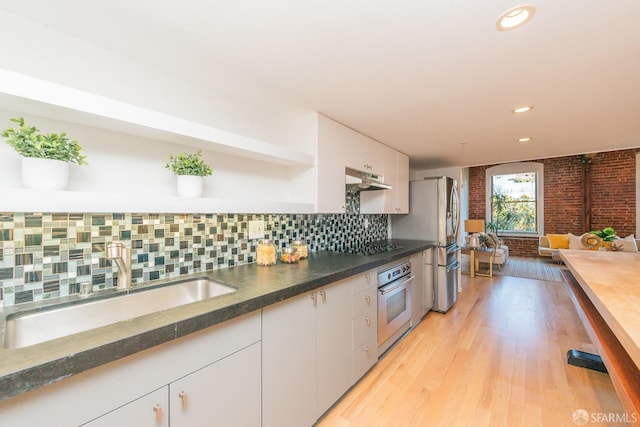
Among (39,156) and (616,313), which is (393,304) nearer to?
(616,313)

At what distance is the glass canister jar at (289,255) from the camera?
1.96m

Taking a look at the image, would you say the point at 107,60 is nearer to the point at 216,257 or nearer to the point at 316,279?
the point at 216,257

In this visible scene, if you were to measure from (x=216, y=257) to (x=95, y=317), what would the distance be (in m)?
0.66

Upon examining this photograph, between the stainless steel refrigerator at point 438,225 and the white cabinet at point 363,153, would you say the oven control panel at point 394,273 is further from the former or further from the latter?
the white cabinet at point 363,153

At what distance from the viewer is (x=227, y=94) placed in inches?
70.9

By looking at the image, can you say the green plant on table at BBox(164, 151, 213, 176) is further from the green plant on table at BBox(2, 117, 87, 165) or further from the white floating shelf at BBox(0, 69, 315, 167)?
the green plant on table at BBox(2, 117, 87, 165)

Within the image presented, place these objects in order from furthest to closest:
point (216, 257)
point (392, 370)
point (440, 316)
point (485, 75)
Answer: point (440, 316), point (392, 370), point (216, 257), point (485, 75)

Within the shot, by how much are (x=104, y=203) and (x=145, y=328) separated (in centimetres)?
58

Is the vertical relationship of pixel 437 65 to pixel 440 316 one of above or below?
above

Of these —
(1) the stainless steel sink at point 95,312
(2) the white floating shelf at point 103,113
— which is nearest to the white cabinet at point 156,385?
(1) the stainless steel sink at point 95,312

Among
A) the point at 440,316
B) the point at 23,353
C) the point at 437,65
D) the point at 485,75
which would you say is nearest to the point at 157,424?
the point at 23,353

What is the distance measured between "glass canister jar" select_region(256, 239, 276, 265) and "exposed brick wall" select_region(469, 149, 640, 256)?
7660 millimetres

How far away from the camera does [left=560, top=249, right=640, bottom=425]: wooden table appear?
0.90 metres

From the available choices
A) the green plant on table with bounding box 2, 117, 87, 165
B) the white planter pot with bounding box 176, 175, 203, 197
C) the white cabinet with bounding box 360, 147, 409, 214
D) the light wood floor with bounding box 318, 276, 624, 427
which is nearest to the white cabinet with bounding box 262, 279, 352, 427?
the light wood floor with bounding box 318, 276, 624, 427
